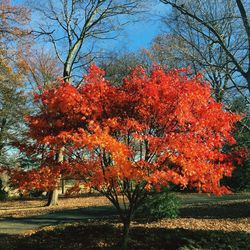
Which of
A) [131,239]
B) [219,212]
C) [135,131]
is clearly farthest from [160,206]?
[135,131]

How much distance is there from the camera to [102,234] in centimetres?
1038

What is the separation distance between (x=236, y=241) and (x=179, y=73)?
403 centimetres

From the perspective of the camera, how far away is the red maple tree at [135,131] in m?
7.64

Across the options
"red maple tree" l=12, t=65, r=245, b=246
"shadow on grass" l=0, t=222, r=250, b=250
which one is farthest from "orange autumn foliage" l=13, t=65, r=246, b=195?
"shadow on grass" l=0, t=222, r=250, b=250

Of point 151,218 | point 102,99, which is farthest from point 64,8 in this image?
point 102,99

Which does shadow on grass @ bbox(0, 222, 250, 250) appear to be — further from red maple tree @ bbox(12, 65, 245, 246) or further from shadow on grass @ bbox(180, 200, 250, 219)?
shadow on grass @ bbox(180, 200, 250, 219)

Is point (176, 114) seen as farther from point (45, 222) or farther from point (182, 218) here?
point (45, 222)

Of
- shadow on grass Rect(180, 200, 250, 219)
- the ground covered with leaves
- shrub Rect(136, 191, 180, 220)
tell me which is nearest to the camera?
the ground covered with leaves

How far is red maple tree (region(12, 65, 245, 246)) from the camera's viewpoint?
764 centimetres

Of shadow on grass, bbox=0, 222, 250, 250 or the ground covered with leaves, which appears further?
the ground covered with leaves

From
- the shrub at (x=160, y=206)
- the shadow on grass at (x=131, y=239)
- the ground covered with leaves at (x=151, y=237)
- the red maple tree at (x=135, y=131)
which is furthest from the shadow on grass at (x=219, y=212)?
the red maple tree at (x=135, y=131)

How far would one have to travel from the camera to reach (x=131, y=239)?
380 inches

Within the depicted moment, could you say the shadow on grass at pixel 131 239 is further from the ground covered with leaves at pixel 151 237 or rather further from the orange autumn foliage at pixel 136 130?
the orange autumn foliage at pixel 136 130

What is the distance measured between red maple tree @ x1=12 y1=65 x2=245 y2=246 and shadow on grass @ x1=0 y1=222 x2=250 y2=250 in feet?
4.03
